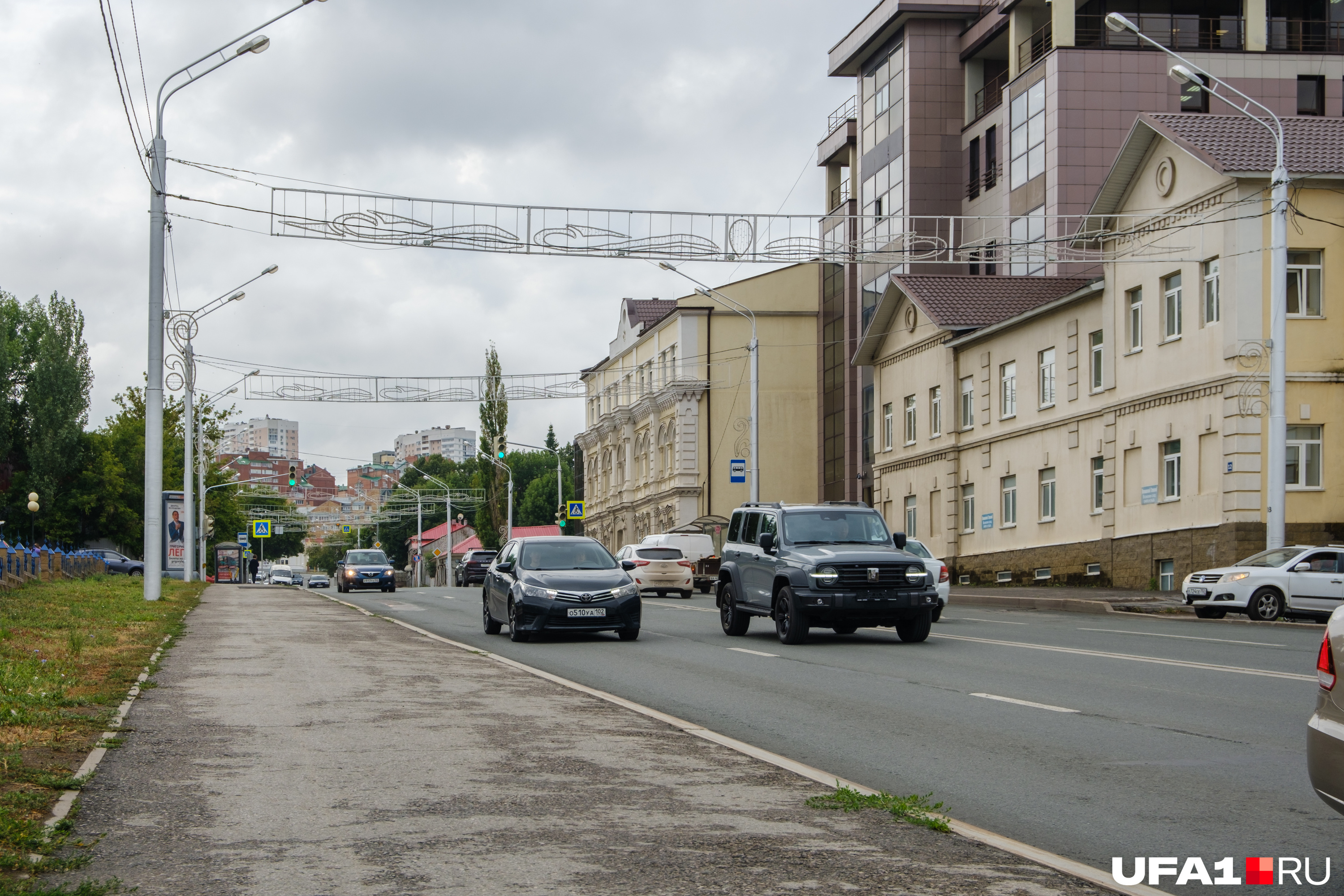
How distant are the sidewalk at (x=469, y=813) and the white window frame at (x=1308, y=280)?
25607mm

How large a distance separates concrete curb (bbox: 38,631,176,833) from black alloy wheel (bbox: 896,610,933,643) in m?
10.0

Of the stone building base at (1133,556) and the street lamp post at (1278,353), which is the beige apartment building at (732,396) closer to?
the stone building base at (1133,556)

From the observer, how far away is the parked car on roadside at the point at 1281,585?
24.7 m

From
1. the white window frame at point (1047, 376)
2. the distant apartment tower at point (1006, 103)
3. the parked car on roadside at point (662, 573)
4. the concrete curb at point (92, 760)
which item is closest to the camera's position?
the concrete curb at point (92, 760)

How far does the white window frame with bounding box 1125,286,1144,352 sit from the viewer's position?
36.3m

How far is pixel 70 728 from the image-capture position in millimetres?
9648

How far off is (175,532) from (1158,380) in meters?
29.7

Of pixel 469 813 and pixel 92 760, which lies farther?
pixel 92 760

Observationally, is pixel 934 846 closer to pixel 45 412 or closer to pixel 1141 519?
pixel 1141 519

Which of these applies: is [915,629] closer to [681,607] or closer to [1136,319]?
[681,607]

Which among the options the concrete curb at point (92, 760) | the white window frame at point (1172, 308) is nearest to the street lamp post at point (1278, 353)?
the white window frame at point (1172, 308)

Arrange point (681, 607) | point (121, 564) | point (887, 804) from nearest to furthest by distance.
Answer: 1. point (887, 804)
2. point (681, 607)
3. point (121, 564)

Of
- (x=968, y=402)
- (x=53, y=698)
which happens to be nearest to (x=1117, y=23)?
(x=968, y=402)

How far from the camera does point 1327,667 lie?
559cm
